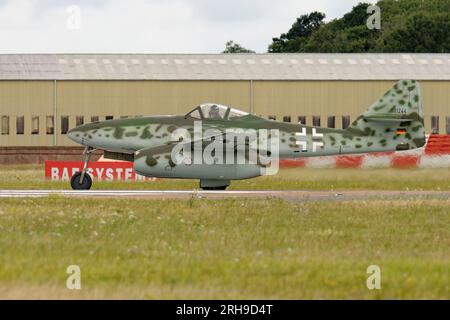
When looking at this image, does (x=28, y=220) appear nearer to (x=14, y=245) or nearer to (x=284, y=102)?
(x=14, y=245)

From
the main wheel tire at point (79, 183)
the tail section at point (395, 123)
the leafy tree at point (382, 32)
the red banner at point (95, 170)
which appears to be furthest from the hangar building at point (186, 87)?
the leafy tree at point (382, 32)

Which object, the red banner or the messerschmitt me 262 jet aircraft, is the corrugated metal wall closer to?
the red banner

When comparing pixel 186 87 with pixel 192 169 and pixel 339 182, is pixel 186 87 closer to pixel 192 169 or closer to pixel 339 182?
pixel 339 182

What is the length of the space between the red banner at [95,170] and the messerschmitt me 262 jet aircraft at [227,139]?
19.7ft

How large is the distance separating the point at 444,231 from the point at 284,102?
42.9 meters

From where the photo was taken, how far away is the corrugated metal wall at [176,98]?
193ft

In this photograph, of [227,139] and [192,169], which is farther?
[227,139]

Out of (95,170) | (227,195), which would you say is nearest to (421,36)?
(95,170)

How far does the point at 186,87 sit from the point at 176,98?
0.80 m

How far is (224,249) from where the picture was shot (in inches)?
588

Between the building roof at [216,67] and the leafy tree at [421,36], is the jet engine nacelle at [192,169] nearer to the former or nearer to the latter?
the building roof at [216,67]

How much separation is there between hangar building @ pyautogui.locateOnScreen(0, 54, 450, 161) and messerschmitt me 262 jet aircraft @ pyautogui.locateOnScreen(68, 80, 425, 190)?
2789 cm

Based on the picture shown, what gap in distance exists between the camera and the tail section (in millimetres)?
31266

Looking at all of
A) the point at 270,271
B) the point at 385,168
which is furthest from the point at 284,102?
the point at 270,271
